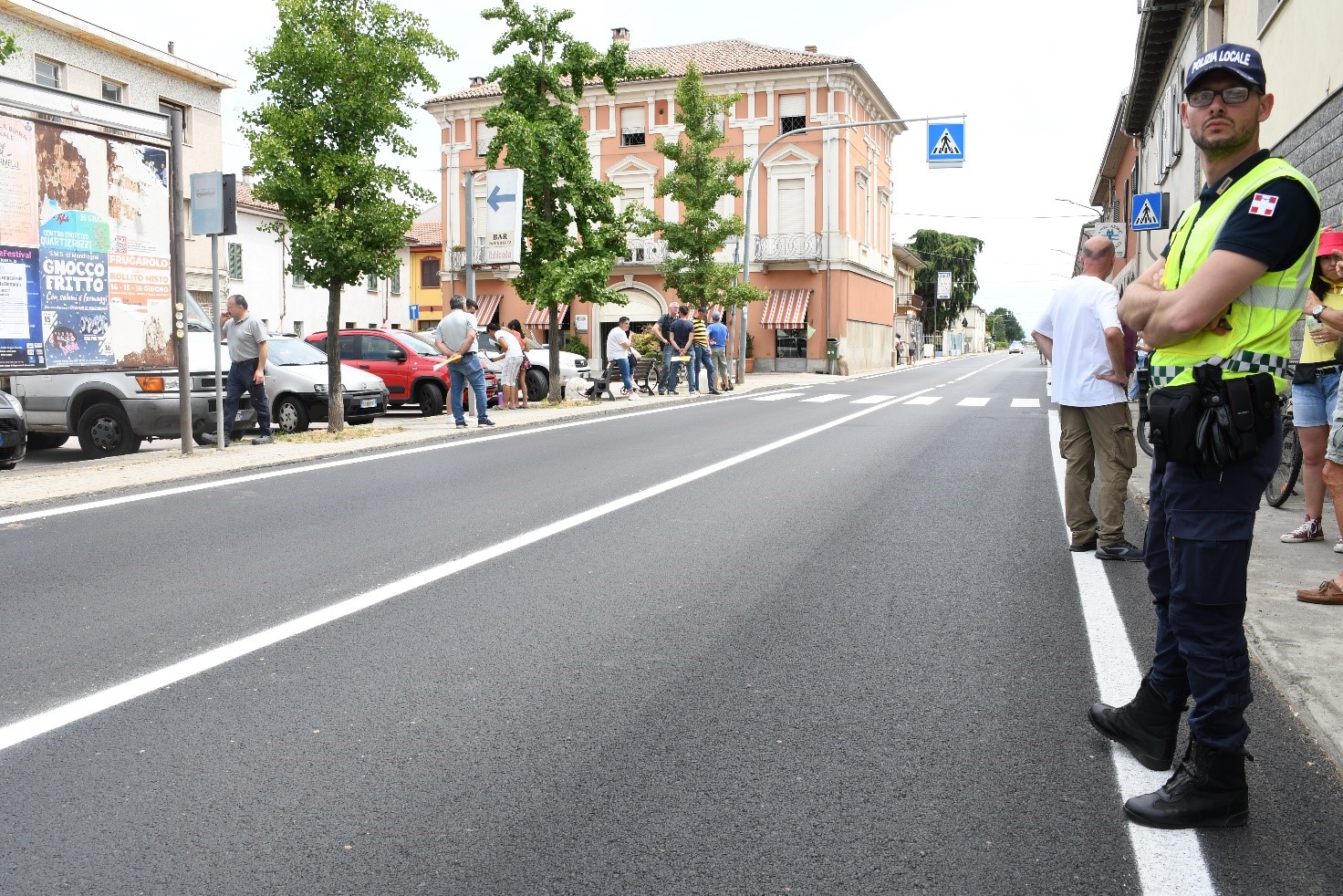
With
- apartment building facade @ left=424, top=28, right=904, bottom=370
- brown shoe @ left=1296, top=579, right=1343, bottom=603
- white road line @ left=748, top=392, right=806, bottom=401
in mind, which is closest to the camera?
brown shoe @ left=1296, top=579, right=1343, bottom=603

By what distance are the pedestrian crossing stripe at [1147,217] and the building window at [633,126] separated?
1366 inches

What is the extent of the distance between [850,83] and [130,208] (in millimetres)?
40592

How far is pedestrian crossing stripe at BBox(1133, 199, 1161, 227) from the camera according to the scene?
20141mm

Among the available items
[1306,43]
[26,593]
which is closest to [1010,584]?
[26,593]

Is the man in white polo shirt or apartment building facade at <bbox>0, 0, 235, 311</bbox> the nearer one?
the man in white polo shirt

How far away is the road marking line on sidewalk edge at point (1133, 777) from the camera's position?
290 centimetres

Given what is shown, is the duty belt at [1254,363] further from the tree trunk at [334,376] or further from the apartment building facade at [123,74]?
the apartment building facade at [123,74]

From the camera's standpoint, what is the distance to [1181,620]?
3262mm

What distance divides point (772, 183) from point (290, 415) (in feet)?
117

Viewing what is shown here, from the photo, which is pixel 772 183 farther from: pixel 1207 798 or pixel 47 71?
pixel 1207 798

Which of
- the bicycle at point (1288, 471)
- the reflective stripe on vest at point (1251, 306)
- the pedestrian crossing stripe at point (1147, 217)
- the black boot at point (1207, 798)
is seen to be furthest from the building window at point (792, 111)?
the black boot at point (1207, 798)

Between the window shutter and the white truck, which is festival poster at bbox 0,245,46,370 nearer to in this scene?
Answer: the white truck

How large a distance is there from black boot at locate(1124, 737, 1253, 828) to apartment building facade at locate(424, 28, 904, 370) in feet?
147

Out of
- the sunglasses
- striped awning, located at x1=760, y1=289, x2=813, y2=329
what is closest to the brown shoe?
the sunglasses
